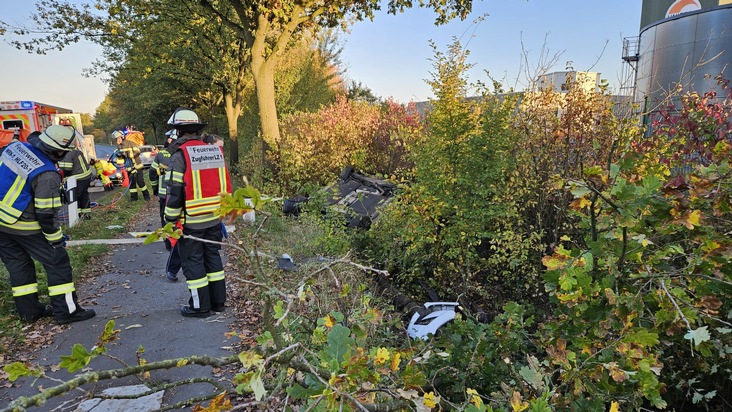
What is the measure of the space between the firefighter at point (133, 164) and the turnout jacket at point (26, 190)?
7.94 metres

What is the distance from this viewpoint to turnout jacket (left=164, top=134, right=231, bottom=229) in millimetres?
4359

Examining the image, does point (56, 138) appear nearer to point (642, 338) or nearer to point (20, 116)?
point (642, 338)

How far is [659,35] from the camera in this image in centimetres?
1922

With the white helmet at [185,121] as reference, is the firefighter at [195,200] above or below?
below

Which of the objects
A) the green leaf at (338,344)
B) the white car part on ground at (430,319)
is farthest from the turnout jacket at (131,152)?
the green leaf at (338,344)

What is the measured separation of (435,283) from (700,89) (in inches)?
668

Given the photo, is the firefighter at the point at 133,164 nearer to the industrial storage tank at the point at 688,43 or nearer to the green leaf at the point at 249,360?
the green leaf at the point at 249,360

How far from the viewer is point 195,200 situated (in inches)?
175

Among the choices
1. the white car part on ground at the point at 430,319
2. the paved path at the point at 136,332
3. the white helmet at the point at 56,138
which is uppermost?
the white helmet at the point at 56,138

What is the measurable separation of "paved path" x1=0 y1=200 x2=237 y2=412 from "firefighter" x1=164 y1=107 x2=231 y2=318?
1.18 feet

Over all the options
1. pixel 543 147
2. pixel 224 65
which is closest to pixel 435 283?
pixel 543 147

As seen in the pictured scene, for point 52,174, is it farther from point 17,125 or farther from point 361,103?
point 17,125

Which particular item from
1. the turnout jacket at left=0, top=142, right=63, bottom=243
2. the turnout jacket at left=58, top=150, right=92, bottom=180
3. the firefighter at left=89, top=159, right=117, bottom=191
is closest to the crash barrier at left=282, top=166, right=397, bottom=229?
the turnout jacket at left=0, top=142, right=63, bottom=243

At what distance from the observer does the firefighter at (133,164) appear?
37.9ft
